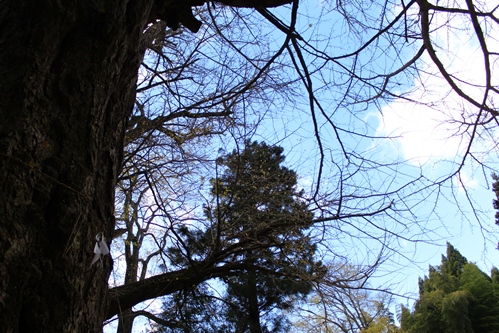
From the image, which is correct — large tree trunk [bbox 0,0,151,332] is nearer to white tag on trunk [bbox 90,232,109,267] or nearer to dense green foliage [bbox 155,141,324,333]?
white tag on trunk [bbox 90,232,109,267]

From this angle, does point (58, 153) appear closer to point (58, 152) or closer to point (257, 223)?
point (58, 152)

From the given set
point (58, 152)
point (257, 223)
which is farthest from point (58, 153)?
point (257, 223)

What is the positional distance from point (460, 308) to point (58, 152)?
14.5 m

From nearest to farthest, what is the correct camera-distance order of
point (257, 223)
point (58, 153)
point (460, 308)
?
1. point (58, 153)
2. point (257, 223)
3. point (460, 308)

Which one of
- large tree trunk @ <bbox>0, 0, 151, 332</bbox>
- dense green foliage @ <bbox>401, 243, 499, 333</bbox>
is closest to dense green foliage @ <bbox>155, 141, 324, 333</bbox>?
large tree trunk @ <bbox>0, 0, 151, 332</bbox>

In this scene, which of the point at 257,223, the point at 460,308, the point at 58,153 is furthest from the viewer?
the point at 460,308

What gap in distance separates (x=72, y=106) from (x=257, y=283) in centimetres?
779

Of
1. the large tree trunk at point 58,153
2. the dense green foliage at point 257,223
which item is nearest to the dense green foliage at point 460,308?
the dense green foliage at point 257,223

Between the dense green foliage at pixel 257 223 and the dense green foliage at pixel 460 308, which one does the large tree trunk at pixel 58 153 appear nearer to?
the dense green foliage at pixel 257 223

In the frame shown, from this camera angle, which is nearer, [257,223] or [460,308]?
[257,223]

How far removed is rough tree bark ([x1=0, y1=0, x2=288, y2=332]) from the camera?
1111mm

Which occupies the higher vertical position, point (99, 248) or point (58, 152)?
point (58, 152)

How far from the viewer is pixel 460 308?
43.7ft

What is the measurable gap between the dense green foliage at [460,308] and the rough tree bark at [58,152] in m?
12.5
